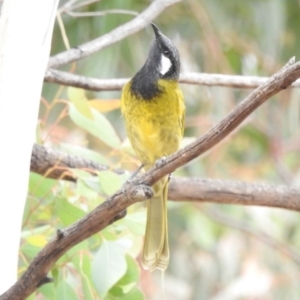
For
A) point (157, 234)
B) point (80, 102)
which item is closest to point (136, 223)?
point (157, 234)

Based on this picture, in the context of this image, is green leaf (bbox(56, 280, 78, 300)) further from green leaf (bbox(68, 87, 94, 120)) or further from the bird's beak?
the bird's beak

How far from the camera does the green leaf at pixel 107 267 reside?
1.60 metres

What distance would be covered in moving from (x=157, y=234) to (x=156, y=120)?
0.89 ft

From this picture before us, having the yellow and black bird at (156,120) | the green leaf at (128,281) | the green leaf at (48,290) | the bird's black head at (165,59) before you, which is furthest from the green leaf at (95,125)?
the green leaf at (48,290)

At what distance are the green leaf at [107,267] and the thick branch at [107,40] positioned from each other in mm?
464

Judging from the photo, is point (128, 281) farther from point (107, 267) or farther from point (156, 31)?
point (156, 31)

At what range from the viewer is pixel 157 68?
199 centimetres

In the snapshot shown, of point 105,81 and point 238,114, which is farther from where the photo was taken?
point 105,81

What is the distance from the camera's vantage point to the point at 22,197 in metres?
1.42

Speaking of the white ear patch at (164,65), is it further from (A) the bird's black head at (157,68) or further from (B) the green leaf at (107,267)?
(B) the green leaf at (107,267)

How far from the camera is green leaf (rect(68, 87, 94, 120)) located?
1.87 m

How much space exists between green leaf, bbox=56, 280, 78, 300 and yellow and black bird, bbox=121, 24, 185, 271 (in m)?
0.20

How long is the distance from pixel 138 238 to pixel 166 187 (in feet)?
0.85

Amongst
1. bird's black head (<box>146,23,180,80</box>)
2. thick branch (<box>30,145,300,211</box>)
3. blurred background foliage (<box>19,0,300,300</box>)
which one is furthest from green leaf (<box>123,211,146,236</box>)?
blurred background foliage (<box>19,0,300,300</box>)
